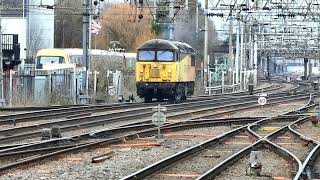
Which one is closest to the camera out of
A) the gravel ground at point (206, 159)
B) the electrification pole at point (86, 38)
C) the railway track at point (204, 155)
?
the railway track at point (204, 155)

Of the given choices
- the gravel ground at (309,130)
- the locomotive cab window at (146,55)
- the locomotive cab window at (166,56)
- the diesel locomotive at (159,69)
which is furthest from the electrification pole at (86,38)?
the gravel ground at (309,130)

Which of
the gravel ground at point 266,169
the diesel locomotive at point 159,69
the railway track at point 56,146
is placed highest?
the diesel locomotive at point 159,69

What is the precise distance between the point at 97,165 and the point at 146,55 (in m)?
23.6

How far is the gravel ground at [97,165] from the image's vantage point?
38.9 ft

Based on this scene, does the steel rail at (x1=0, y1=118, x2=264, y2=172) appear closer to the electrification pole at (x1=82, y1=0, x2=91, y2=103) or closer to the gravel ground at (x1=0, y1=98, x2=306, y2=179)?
the gravel ground at (x1=0, y1=98, x2=306, y2=179)

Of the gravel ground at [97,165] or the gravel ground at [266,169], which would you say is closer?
the gravel ground at [97,165]

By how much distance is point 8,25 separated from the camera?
67.1 metres

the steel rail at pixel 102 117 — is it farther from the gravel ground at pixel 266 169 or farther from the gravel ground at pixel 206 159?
the gravel ground at pixel 266 169

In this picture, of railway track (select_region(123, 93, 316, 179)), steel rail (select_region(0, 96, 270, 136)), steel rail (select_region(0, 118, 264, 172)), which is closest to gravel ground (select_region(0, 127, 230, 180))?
steel rail (select_region(0, 118, 264, 172))

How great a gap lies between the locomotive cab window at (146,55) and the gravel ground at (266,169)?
2182 cm

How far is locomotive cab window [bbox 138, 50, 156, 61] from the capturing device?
36594 mm

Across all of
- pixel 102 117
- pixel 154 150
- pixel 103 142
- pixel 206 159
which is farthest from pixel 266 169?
pixel 102 117

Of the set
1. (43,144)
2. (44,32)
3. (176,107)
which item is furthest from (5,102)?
(44,32)

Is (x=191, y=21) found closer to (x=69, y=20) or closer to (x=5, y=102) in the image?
(x=69, y=20)
